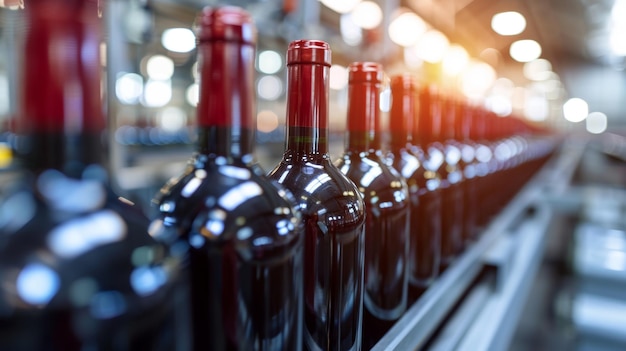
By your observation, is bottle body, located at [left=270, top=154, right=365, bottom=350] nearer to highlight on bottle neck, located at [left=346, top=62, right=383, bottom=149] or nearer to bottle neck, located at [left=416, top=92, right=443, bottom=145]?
highlight on bottle neck, located at [left=346, top=62, right=383, bottom=149]

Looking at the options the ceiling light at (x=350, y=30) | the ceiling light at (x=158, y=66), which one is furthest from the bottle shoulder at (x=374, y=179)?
the ceiling light at (x=158, y=66)

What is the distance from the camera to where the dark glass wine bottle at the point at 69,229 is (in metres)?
0.23

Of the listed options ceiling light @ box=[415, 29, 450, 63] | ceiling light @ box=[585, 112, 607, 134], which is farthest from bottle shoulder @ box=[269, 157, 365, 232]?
ceiling light @ box=[585, 112, 607, 134]

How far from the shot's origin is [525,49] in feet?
33.1

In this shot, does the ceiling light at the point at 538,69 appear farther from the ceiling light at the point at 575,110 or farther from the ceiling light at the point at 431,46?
the ceiling light at the point at 431,46

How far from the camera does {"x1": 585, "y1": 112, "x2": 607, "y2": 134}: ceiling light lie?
14.6m

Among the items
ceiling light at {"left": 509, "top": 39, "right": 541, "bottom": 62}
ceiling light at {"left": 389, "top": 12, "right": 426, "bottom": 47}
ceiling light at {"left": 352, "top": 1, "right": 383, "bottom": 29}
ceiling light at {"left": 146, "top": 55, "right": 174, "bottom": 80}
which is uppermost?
ceiling light at {"left": 509, "top": 39, "right": 541, "bottom": 62}

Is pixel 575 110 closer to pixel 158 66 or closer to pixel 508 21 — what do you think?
pixel 508 21

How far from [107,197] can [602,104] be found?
17.2 meters

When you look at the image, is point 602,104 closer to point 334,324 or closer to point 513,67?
point 513,67

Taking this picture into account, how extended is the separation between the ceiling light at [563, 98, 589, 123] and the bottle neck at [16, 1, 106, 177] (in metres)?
17.0

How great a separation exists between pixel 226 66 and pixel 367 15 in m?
3.59

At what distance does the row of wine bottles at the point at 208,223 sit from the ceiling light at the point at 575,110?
1673 centimetres

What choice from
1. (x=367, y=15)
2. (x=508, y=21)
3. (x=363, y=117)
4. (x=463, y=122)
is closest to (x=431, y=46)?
(x=508, y=21)
